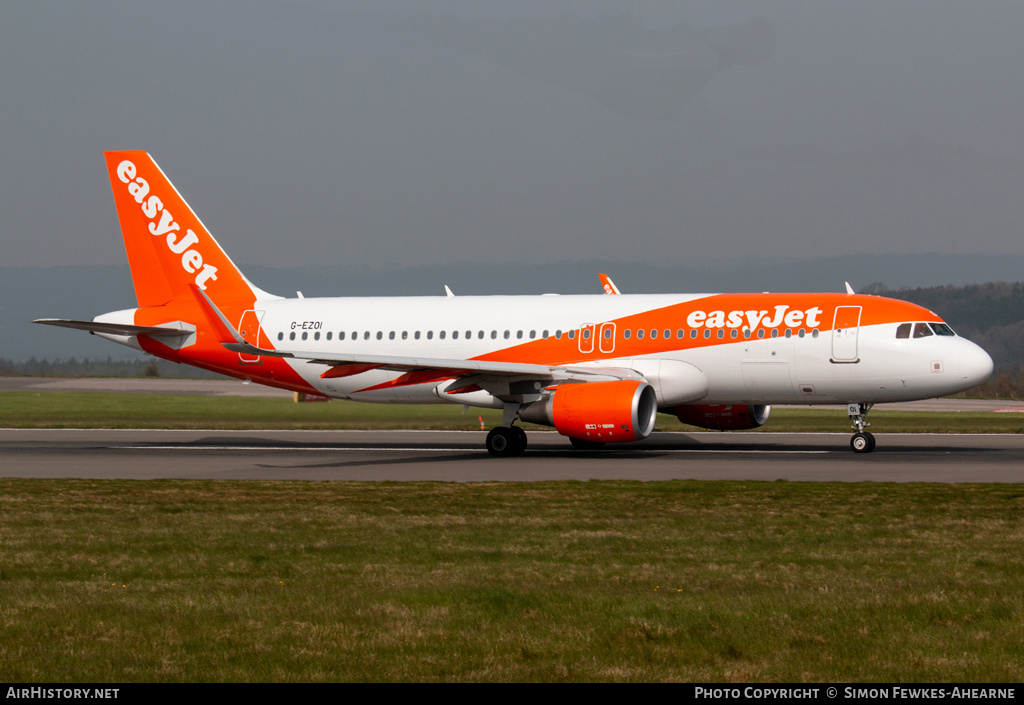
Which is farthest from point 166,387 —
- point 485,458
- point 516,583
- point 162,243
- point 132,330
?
point 516,583

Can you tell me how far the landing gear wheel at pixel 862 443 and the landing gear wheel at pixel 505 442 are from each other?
753 centimetres

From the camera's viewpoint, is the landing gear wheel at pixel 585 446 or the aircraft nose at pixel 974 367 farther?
the landing gear wheel at pixel 585 446

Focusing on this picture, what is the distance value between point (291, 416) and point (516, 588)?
2847cm

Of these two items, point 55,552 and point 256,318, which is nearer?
point 55,552

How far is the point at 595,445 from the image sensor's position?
2858cm

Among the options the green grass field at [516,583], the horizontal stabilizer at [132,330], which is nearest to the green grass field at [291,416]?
the horizontal stabilizer at [132,330]

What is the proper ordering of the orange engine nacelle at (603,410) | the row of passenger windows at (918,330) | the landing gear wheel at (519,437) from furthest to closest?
the landing gear wheel at (519,437), the row of passenger windows at (918,330), the orange engine nacelle at (603,410)

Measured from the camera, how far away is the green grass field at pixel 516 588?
289 inches

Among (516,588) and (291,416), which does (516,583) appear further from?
(291,416)

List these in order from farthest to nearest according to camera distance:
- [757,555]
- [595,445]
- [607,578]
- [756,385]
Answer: [595,445] → [756,385] → [757,555] → [607,578]

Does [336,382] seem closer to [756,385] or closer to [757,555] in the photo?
[756,385]

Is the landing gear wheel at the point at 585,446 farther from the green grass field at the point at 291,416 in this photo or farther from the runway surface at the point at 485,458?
the green grass field at the point at 291,416
